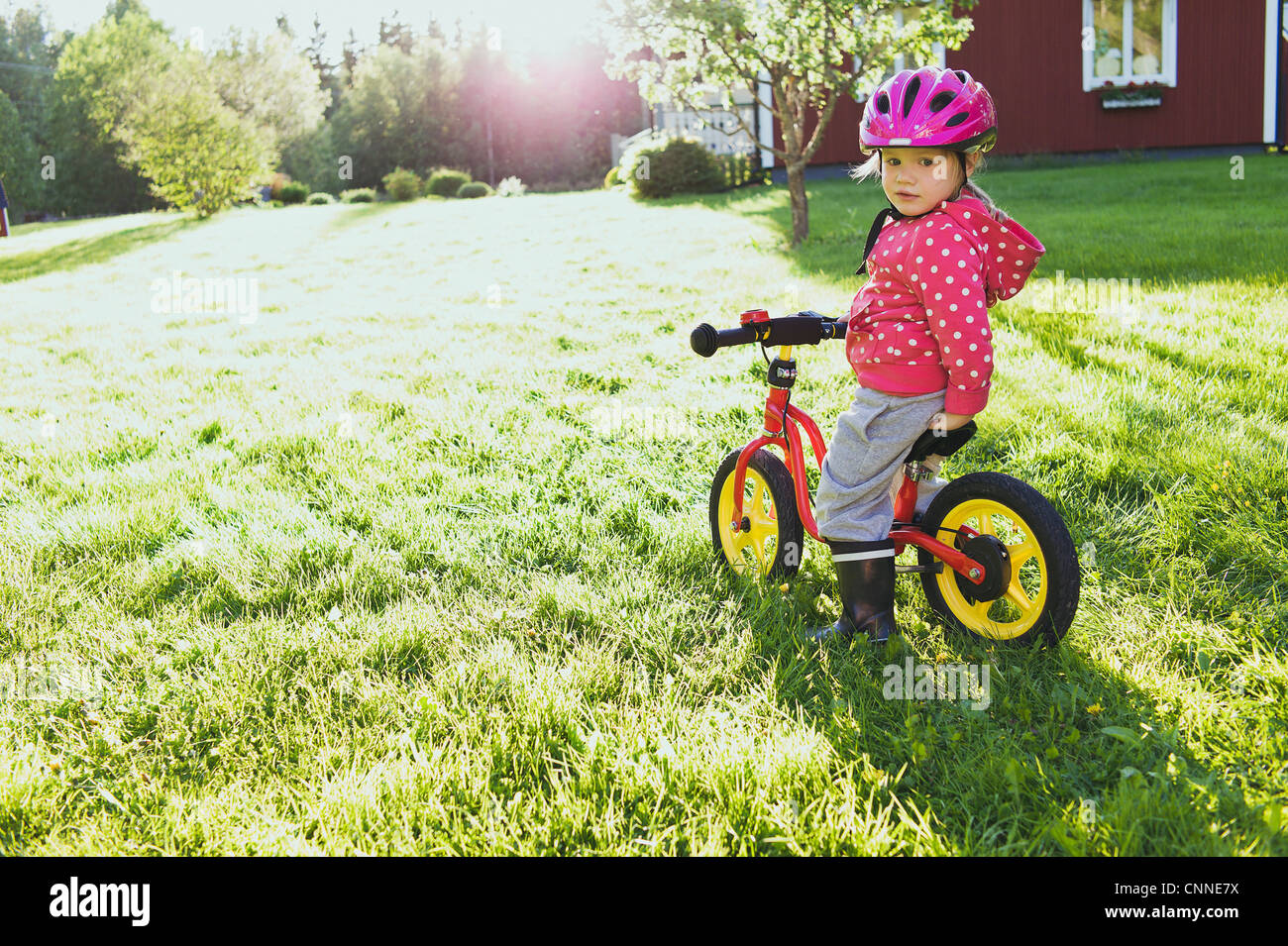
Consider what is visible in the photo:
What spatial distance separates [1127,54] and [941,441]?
20.6 m

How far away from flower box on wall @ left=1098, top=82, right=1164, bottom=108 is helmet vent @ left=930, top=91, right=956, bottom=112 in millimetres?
19760

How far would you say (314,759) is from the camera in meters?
2.38

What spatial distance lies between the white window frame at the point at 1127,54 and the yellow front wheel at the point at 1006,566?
19.8 metres

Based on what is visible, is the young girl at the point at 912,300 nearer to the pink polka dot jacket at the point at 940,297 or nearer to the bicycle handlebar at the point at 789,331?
the pink polka dot jacket at the point at 940,297

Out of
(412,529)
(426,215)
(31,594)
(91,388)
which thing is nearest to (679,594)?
(412,529)

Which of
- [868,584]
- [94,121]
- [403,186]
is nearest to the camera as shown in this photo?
[868,584]

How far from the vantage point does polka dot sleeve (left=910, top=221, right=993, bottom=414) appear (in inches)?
94.2

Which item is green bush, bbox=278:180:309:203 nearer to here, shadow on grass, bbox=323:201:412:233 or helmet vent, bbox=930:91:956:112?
shadow on grass, bbox=323:201:412:233

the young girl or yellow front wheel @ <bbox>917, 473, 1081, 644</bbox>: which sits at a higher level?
the young girl

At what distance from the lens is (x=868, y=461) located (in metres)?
2.69

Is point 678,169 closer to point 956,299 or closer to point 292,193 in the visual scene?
point 292,193

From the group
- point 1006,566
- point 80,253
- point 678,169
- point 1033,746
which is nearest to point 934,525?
point 1006,566

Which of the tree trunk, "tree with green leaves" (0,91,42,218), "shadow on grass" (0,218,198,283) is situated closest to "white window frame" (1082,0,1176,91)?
the tree trunk
